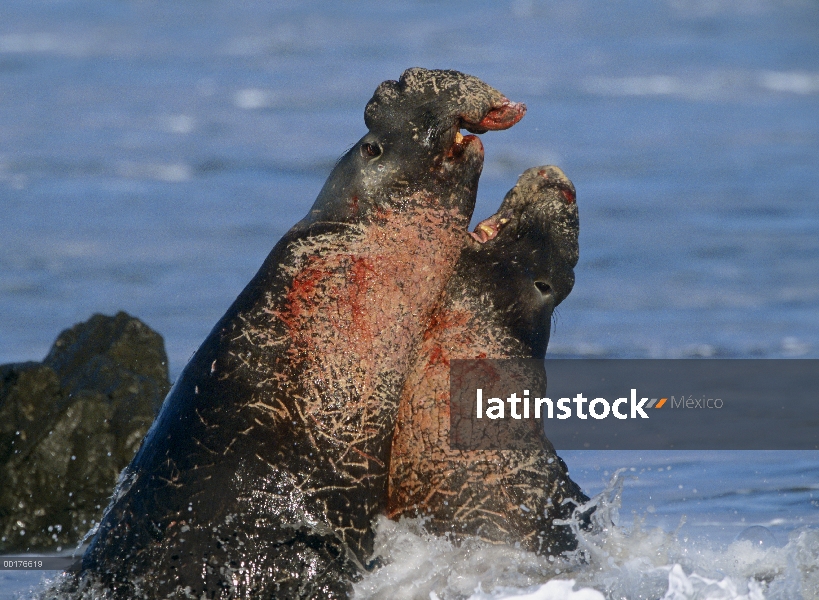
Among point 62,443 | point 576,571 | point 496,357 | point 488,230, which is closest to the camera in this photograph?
point 576,571

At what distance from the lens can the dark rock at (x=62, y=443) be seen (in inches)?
276

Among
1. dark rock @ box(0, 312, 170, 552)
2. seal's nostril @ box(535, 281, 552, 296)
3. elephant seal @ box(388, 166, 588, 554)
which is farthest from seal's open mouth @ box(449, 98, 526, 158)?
dark rock @ box(0, 312, 170, 552)

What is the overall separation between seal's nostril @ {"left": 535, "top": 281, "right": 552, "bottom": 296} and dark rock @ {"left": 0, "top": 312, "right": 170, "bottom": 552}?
320cm

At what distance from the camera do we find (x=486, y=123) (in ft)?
14.0

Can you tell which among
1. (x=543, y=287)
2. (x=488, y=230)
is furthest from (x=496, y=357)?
(x=488, y=230)

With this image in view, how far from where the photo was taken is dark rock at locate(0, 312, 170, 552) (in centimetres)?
700

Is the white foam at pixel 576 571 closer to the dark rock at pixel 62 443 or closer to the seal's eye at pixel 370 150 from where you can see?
the seal's eye at pixel 370 150

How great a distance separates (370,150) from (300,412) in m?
0.86

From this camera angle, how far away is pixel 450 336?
432 centimetres

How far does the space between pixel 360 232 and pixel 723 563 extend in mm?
1939

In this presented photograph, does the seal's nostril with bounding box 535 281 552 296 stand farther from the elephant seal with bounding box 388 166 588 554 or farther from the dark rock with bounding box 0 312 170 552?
the dark rock with bounding box 0 312 170 552

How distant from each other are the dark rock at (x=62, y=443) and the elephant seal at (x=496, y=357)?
125 inches

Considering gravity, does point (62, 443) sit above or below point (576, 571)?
above

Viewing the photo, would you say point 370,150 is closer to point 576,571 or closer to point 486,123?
point 486,123
